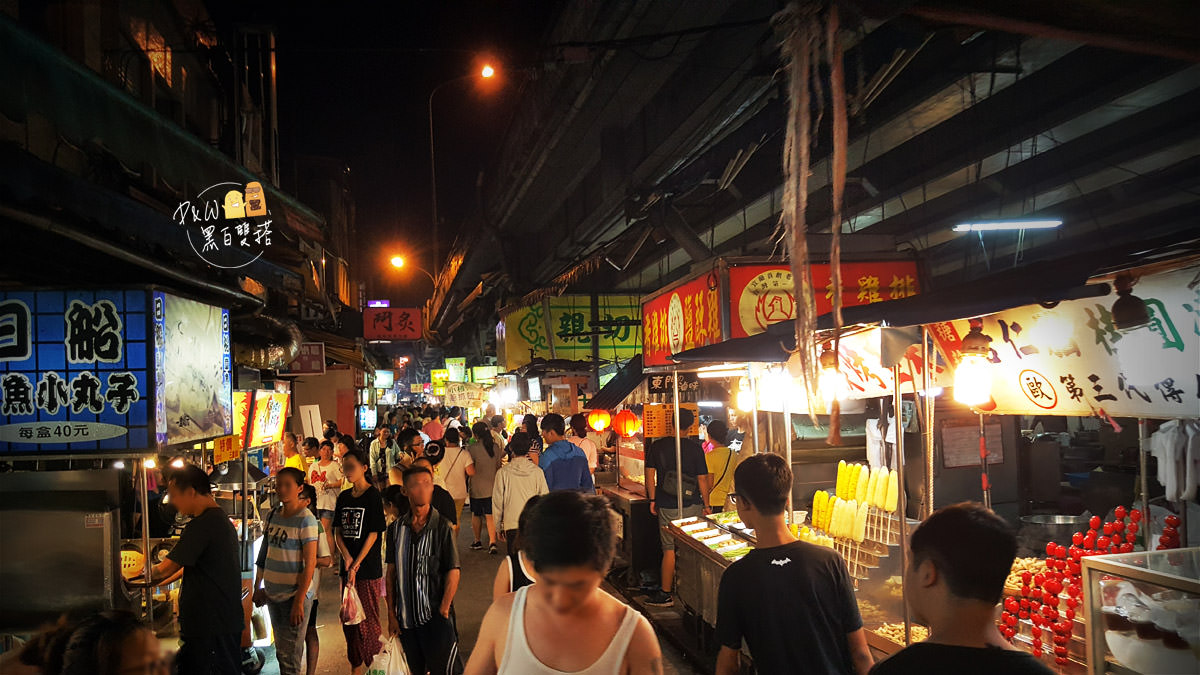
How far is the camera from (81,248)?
5.41 metres

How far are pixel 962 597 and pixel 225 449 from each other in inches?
308

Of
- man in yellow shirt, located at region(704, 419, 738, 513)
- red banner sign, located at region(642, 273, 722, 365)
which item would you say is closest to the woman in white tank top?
red banner sign, located at region(642, 273, 722, 365)

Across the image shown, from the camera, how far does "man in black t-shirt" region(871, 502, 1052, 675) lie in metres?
2.08

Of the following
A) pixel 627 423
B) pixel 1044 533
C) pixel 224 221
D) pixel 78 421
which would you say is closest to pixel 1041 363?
pixel 1044 533

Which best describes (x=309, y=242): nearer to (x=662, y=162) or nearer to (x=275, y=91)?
(x=275, y=91)

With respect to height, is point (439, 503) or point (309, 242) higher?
point (309, 242)

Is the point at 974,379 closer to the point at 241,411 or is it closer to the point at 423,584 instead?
the point at 423,584

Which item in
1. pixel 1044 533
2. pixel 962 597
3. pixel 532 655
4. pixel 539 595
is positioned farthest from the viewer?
pixel 1044 533

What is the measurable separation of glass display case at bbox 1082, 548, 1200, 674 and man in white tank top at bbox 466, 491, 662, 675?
2.37 meters

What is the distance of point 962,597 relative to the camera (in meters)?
2.18

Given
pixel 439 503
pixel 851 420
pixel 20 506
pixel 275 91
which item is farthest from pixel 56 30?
pixel 851 420

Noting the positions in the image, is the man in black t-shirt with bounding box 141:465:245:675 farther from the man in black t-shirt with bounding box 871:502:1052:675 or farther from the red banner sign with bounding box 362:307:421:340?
the red banner sign with bounding box 362:307:421:340

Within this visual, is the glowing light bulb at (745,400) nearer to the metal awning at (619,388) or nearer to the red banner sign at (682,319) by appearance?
the red banner sign at (682,319)

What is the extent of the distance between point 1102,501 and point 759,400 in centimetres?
915
